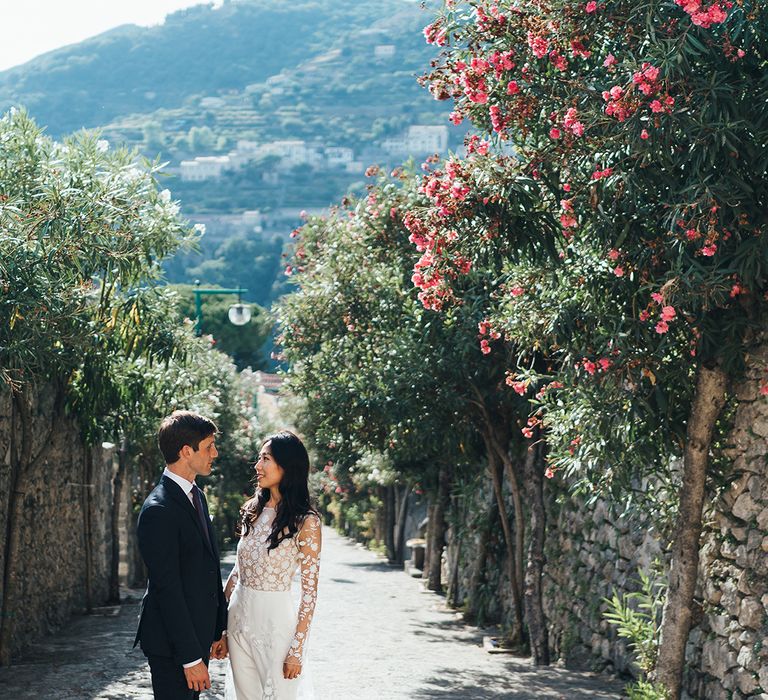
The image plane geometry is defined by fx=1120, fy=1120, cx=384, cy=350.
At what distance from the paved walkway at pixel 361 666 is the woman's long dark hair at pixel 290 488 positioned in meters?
4.18

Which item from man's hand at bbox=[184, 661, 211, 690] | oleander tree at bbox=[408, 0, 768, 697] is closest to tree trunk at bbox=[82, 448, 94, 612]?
oleander tree at bbox=[408, 0, 768, 697]

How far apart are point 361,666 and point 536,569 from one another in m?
2.26

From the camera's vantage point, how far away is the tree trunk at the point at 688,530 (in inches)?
271

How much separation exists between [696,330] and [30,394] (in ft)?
23.2

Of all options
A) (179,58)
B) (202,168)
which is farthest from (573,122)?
(179,58)

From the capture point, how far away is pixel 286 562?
497 centimetres

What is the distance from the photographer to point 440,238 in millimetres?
6758

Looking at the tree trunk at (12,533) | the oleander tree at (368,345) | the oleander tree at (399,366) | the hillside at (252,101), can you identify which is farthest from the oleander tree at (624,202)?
the hillside at (252,101)

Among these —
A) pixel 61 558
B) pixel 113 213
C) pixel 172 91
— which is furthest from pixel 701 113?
pixel 172 91

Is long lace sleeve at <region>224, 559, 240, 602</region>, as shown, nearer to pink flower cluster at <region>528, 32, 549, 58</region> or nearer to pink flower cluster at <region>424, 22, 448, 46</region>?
pink flower cluster at <region>528, 32, 549, 58</region>

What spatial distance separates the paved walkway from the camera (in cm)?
893

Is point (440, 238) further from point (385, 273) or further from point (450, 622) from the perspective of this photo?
point (450, 622)

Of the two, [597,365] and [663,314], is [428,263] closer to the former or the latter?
[597,365]

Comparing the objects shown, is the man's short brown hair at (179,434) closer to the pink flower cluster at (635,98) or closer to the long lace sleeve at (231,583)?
the long lace sleeve at (231,583)
